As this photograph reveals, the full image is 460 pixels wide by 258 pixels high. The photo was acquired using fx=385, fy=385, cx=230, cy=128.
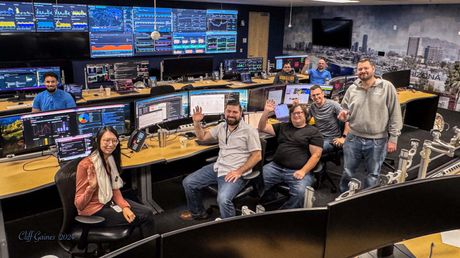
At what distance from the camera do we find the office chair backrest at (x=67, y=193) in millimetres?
2463

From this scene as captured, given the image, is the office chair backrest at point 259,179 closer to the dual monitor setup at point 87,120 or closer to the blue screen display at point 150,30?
the dual monitor setup at point 87,120

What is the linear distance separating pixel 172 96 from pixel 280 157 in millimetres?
1320

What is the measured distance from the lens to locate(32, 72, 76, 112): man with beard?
14.3 feet

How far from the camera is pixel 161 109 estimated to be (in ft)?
13.0

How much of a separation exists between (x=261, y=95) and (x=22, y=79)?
12.1ft

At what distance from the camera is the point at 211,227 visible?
142 cm

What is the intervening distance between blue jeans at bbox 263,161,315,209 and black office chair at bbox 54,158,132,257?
55.9 inches

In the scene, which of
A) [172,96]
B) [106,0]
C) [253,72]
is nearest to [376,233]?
[172,96]

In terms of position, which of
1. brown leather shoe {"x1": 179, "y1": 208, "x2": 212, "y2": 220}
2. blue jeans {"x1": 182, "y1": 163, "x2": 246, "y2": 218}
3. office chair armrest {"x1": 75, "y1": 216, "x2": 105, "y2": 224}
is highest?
office chair armrest {"x1": 75, "y1": 216, "x2": 105, "y2": 224}

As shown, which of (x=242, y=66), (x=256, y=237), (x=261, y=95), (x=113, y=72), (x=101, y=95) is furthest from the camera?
(x=242, y=66)

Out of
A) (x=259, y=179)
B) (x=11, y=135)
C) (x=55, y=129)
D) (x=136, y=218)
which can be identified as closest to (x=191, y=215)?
(x=259, y=179)

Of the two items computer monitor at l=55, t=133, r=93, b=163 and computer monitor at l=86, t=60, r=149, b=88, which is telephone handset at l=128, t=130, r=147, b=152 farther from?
computer monitor at l=86, t=60, r=149, b=88

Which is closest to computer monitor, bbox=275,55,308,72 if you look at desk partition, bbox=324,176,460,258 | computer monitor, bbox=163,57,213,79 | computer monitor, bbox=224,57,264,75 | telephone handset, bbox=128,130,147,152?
computer monitor, bbox=224,57,264,75

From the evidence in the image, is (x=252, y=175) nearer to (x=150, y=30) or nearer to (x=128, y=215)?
(x=128, y=215)
